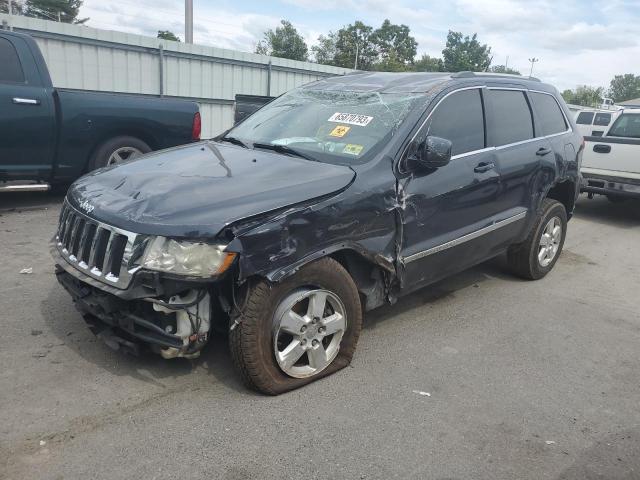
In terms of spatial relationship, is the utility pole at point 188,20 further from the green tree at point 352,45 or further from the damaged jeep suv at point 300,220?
the green tree at point 352,45

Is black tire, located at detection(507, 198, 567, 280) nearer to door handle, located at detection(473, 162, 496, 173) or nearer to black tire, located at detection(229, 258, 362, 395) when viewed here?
door handle, located at detection(473, 162, 496, 173)

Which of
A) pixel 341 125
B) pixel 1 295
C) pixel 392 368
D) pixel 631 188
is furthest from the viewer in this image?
pixel 631 188

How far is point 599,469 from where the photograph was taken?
271 cm

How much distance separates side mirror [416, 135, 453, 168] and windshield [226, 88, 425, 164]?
238mm

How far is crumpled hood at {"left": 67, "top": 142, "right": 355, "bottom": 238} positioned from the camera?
2818mm

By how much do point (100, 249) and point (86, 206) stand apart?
36cm

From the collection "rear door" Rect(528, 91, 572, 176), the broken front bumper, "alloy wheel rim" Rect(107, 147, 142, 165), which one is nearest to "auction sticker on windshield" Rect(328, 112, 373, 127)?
the broken front bumper

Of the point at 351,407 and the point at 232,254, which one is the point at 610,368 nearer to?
the point at 351,407

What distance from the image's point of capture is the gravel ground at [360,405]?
2.62m

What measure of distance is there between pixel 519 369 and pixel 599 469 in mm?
1008

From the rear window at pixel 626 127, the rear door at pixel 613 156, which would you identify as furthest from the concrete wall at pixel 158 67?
the rear window at pixel 626 127

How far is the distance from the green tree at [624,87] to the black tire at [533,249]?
139570 mm

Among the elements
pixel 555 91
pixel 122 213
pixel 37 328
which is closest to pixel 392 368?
pixel 122 213

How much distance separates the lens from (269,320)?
9.75 ft
